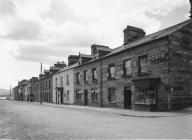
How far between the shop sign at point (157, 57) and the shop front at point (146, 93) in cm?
184

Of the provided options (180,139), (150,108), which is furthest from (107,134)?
(150,108)

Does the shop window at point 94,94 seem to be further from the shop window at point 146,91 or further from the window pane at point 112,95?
the shop window at point 146,91

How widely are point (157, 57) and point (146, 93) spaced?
3.78m

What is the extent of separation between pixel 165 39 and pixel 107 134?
41.9 ft

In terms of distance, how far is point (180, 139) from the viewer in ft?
25.0

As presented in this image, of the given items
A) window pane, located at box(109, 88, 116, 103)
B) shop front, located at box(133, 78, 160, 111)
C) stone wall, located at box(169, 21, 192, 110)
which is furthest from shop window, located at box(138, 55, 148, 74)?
window pane, located at box(109, 88, 116, 103)

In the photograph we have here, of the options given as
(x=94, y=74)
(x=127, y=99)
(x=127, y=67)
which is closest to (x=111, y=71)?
(x=127, y=67)

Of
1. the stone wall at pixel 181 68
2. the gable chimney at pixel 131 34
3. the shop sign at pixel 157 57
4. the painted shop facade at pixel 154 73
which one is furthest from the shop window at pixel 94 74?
the stone wall at pixel 181 68

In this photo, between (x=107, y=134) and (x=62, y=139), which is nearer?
(x=62, y=139)

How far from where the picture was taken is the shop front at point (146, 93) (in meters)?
19.1

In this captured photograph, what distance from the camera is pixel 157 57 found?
758 inches

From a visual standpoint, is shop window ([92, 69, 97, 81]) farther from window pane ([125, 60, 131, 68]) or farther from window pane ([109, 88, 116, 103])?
window pane ([125, 60, 131, 68])

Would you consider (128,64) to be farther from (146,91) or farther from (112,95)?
(112,95)

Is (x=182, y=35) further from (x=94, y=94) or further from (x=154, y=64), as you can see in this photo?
(x=94, y=94)
